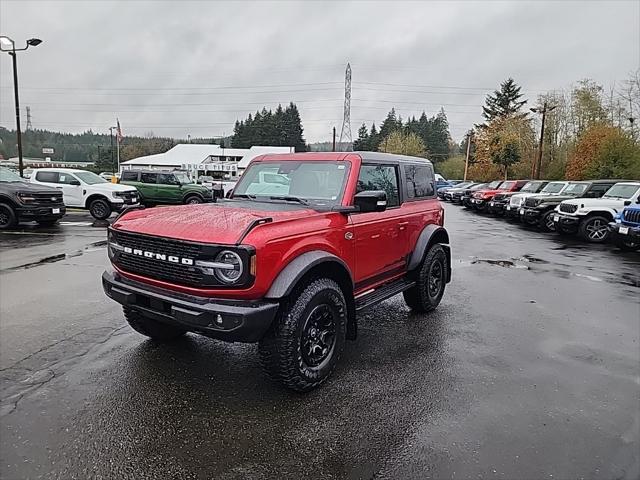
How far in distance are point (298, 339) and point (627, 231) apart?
10495 mm

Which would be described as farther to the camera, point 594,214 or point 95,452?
point 594,214

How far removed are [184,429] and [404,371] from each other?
2.00 meters

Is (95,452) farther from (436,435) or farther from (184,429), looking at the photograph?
(436,435)

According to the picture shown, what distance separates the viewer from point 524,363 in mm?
4336

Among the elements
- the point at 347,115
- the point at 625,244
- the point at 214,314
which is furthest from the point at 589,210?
the point at 347,115

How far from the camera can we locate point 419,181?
233 inches

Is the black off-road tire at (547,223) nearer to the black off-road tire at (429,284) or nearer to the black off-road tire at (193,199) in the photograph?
the black off-road tire at (429,284)

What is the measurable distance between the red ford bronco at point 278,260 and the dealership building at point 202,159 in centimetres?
5078

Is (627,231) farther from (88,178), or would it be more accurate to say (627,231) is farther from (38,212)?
(88,178)

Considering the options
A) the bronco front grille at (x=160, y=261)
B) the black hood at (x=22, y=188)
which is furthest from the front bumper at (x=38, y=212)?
the bronco front grille at (x=160, y=261)

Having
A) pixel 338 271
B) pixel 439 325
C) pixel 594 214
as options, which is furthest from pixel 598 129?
pixel 338 271

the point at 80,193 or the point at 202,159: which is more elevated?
the point at 202,159

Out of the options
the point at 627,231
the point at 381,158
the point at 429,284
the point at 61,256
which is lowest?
the point at 61,256

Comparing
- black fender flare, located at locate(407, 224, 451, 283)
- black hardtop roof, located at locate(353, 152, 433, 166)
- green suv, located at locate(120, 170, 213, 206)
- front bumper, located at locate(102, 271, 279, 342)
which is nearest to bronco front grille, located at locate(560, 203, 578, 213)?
black fender flare, located at locate(407, 224, 451, 283)
